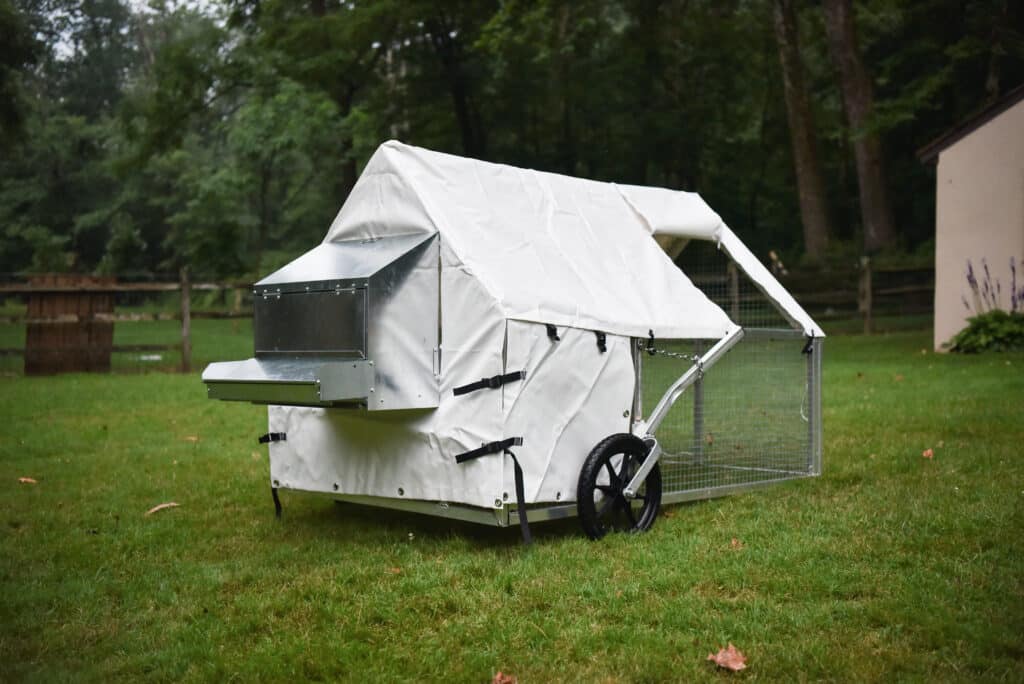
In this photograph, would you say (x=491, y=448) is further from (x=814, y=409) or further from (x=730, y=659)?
(x=814, y=409)

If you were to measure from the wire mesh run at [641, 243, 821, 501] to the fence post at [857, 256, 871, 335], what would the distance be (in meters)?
12.2

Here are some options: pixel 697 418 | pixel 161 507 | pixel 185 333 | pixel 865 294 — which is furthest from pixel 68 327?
pixel 865 294

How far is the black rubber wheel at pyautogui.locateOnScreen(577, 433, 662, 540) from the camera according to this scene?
4984 millimetres

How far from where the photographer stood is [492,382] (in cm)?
476

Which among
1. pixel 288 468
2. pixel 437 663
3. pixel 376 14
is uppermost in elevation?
pixel 376 14

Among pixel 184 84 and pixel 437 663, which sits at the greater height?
pixel 184 84

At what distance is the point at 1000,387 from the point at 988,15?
1043 cm

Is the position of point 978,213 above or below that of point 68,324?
above

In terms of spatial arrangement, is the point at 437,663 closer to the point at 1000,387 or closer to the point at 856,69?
the point at 1000,387

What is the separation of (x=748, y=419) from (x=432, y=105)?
22.0 m

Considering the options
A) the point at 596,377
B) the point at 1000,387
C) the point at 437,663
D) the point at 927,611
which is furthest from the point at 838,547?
the point at 1000,387

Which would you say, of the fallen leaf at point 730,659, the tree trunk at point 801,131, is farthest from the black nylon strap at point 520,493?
the tree trunk at point 801,131

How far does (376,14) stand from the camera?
21734 millimetres

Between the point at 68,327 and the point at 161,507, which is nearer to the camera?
the point at 161,507
